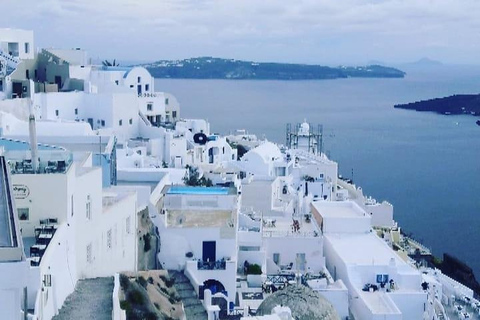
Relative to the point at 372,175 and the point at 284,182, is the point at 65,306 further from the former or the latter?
the point at 372,175

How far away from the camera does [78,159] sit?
43.7ft

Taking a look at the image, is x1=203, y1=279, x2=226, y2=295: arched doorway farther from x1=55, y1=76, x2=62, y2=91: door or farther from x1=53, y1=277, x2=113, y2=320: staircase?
x1=55, y1=76, x2=62, y2=91: door

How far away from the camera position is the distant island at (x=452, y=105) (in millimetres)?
110363

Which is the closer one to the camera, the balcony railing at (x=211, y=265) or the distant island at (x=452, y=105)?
the balcony railing at (x=211, y=265)

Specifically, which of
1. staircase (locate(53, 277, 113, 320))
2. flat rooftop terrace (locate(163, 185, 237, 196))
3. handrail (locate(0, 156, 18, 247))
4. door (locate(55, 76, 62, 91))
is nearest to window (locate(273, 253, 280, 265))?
flat rooftop terrace (locate(163, 185, 237, 196))

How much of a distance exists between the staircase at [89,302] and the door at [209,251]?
451 centimetres

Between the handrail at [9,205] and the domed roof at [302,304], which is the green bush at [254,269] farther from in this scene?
the handrail at [9,205]

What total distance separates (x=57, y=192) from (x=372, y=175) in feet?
139

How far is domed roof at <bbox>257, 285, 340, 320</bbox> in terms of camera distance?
12477mm

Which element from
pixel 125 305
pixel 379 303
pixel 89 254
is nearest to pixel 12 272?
pixel 125 305

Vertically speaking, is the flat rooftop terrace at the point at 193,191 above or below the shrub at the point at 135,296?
above

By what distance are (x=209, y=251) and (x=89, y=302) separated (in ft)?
19.1

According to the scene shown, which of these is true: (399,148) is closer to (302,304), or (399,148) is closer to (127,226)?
(127,226)

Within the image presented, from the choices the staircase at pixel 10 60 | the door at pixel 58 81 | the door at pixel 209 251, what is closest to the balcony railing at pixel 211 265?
the door at pixel 209 251
